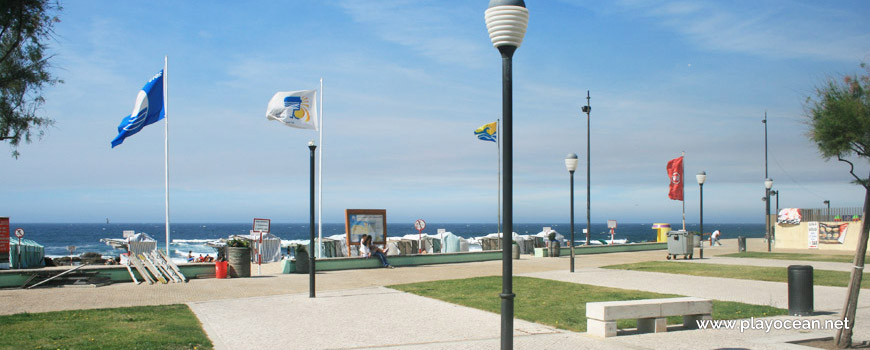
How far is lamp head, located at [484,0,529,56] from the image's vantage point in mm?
6195

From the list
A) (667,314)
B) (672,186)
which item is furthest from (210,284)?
(672,186)

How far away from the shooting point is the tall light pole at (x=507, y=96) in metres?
6.05

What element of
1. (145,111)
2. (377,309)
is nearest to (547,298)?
(377,309)

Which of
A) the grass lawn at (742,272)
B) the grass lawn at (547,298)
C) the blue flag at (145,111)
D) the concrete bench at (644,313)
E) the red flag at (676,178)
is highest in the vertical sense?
the blue flag at (145,111)

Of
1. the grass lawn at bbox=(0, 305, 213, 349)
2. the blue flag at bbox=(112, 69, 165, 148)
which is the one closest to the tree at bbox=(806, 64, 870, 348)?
the grass lawn at bbox=(0, 305, 213, 349)

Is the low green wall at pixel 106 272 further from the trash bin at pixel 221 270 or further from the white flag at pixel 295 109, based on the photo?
the white flag at pixel 295 109

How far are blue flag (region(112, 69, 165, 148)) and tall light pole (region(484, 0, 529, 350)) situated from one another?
21.1 m

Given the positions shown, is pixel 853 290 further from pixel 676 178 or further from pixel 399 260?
pixel 676 178

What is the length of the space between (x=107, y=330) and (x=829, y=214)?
3624cm

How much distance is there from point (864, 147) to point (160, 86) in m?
22.6

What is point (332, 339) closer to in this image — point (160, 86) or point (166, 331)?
point (166, 331)

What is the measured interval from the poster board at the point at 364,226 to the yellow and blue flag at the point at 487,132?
9795 millimetres

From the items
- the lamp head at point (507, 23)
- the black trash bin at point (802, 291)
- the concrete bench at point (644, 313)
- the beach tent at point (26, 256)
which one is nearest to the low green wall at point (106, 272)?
the beach tent at point (26, 256)

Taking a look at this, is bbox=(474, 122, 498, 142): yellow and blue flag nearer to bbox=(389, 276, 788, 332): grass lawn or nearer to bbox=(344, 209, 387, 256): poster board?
bbox=(344, 209, 387, 256): poster board
